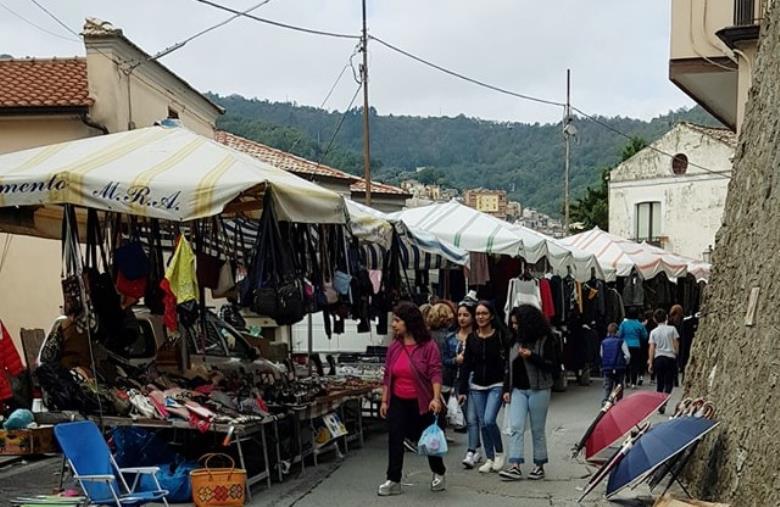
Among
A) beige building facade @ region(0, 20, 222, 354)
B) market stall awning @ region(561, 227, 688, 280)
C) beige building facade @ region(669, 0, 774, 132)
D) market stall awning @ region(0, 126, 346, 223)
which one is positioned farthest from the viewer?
market stall awning @ region(561, 227, 688, 280)

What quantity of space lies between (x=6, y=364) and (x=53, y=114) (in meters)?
7.27

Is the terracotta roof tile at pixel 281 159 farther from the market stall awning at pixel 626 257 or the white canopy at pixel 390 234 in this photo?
the white canopy at pixel 390 234

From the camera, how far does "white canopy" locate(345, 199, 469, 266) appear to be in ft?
32.3

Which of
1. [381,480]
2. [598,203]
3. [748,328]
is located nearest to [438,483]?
[381,480]

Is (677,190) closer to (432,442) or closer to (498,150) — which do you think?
(432,442)

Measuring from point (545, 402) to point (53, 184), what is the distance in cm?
525

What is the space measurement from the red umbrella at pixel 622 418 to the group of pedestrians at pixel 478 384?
106 centimetres

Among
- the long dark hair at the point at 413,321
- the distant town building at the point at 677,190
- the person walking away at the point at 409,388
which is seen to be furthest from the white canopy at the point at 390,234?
the distant town building at the point at 677,190

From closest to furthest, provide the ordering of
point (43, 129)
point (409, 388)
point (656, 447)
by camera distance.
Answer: point (656, 447) < point (409, 388) < point (43, 129)

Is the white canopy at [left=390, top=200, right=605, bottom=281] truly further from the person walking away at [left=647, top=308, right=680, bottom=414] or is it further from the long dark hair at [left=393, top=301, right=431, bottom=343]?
the long dark hair at [left=393, top=301, right=431, bottom=343]

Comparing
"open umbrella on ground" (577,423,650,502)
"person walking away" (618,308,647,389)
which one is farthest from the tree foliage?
"open umbrella on ground" (577,423,650,502)

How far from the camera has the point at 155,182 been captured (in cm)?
758

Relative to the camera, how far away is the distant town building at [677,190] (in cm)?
3878

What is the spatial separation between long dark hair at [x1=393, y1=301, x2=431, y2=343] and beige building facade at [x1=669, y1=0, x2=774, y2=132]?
23.9ft
